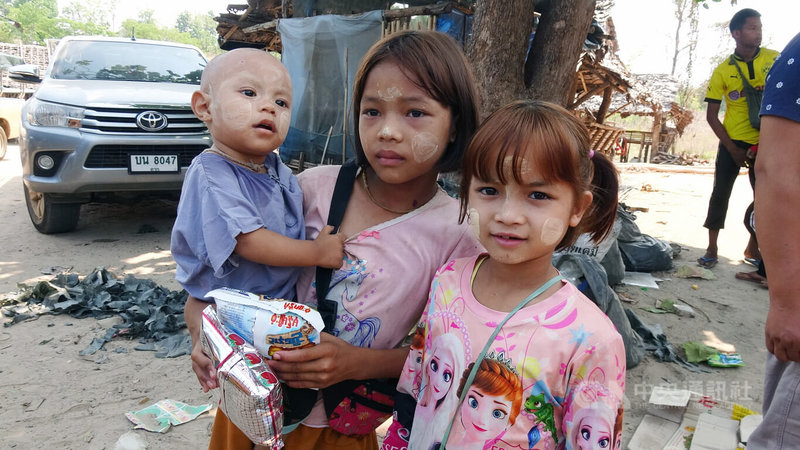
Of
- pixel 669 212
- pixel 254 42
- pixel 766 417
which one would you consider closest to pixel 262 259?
pixel 766 417

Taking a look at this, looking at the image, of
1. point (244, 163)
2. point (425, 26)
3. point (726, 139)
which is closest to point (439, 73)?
point (244, 163)

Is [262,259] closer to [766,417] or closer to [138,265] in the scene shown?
[766,417]

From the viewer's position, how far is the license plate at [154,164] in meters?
4.97

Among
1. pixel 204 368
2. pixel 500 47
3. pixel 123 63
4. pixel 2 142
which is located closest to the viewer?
pixel 204 368

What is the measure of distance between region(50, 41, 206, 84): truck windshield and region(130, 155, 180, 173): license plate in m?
1.15

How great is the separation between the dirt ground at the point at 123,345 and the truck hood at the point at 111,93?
4.88 ft

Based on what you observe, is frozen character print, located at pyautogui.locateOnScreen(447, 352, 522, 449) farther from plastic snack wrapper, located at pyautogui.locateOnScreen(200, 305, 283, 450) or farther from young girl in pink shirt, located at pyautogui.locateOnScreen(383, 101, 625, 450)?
plastic snack wrapper, located at pyautogui.locateOnScreen(200, 305, 283, 450)

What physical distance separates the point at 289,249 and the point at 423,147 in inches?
16.8

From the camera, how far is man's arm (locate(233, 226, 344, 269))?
1230 millimetres

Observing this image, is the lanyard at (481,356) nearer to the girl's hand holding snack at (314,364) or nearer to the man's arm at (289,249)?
the girl's hand holding snack at (314,364)

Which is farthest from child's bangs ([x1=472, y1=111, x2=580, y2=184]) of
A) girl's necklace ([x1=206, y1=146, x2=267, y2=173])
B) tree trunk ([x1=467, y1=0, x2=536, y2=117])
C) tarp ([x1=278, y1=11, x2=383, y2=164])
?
tarp ([x1=278, y1=11, x2=383, y2=164])

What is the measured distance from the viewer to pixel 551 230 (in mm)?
1113

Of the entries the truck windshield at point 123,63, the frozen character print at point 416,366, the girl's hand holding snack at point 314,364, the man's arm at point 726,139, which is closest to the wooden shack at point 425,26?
the man's arm at point 726,139

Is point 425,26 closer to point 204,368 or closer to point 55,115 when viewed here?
point 55,115
